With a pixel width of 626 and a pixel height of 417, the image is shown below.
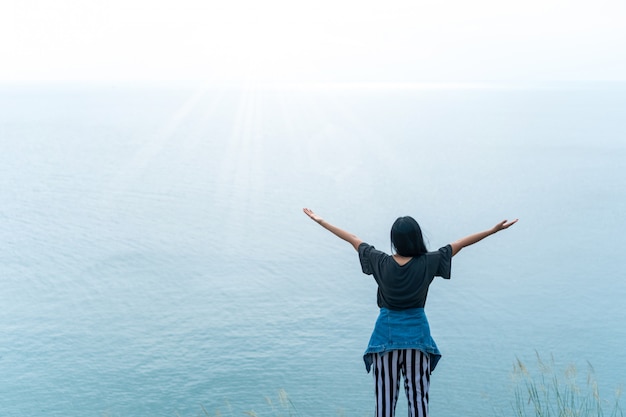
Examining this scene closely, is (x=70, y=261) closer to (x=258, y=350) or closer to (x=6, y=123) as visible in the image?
(x=258, y=350)

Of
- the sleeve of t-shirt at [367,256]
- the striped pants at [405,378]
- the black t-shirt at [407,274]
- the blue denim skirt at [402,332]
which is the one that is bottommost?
the striped pants at [405,378]

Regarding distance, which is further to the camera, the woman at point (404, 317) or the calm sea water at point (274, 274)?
the calm sea water at point (274, 274)

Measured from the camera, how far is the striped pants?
14.4 ft

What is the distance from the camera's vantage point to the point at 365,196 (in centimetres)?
4672

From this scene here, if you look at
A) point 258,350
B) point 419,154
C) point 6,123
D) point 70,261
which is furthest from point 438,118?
point 258,350

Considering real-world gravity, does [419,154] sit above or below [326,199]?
above

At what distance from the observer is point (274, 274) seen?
32.2 m

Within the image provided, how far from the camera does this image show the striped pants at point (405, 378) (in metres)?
4.38

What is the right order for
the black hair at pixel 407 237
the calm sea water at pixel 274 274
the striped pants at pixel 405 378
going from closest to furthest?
1. the black hair at pixel 407 237
2. the striped pants at pixel 405 378
3. the calm sea water at pixel 274 274

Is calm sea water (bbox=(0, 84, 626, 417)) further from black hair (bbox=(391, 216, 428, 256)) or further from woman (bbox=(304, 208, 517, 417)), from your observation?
black hair (bbox=(391, 216, 428, 256))

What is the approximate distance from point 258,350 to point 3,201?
29.0m

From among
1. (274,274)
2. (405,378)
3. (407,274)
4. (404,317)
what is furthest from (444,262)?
(274,274)

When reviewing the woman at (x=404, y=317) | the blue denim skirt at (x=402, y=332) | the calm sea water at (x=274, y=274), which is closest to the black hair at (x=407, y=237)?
the woman at (x=404, y=317)

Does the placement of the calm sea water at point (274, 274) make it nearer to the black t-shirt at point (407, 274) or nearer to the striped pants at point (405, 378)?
the striped pants at point (405, 378)
